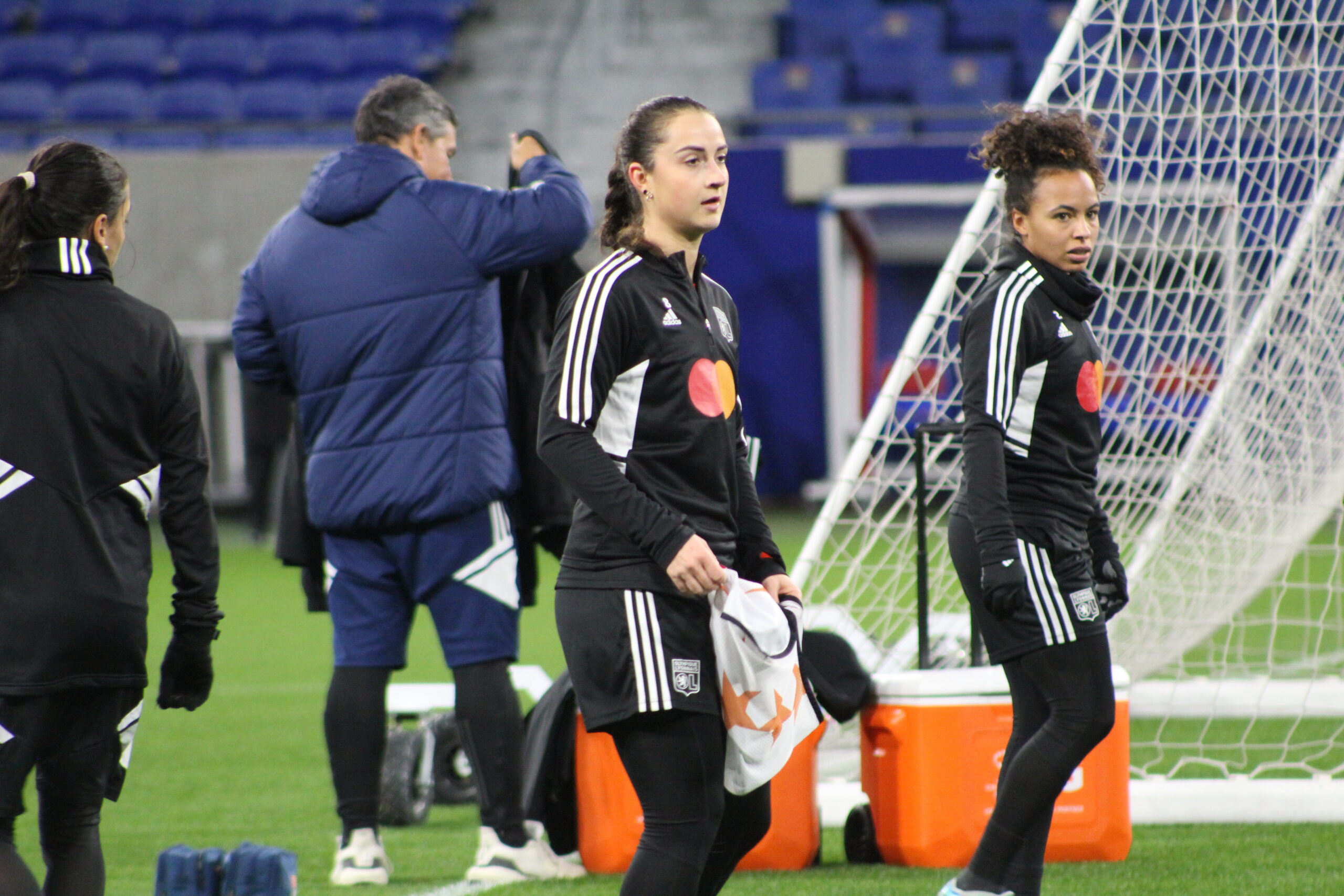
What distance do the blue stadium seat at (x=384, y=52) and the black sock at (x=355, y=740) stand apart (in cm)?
1286

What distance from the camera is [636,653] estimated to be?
2312 millimetres

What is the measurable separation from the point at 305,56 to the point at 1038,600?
1475 cm

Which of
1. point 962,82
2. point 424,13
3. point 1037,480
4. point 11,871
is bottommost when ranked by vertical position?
point 11,871

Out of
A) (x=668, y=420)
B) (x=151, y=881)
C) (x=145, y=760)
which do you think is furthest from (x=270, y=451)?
(x=668, y=420)

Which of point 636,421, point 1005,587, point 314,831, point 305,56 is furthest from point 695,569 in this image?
point 305,56

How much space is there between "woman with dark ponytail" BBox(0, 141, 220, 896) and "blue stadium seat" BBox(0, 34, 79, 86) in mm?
15100

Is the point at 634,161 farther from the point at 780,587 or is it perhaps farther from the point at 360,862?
the point at 360,862

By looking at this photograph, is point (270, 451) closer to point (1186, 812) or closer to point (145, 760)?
point (145, 760)

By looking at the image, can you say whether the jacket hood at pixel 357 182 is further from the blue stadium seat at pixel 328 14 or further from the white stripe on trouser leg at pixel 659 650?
the blue stadium seat at pixel 328 14

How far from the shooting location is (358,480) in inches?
141

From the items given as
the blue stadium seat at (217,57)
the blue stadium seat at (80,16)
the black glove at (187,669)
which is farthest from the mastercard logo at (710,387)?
the blue stadium seat at (80,16)

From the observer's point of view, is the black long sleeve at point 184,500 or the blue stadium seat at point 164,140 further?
the blue stadium seat at point 164,140

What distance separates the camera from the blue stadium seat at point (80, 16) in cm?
1694

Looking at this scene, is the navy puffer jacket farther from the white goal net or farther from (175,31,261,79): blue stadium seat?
(175,31,261,79): blue stadium seat
